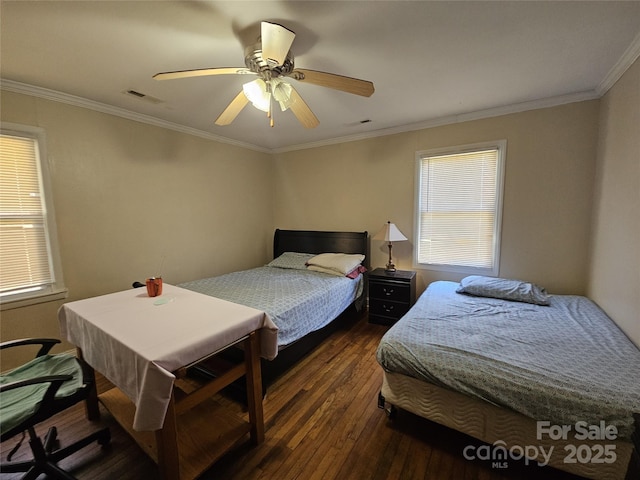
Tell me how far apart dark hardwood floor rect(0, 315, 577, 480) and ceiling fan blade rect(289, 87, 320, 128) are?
7.18 feet

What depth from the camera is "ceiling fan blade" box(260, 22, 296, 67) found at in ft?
4.21

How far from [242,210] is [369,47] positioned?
289cm

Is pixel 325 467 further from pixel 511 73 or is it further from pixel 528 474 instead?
pixel 511 73

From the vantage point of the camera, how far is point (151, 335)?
1263 millimetres

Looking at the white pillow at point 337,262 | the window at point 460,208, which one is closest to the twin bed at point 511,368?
the window at point 460,208

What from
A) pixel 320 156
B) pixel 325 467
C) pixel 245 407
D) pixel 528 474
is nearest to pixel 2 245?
pixel 245 407

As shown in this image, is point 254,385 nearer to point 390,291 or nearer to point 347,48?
point 390,291

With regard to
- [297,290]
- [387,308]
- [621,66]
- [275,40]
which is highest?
[621,66]

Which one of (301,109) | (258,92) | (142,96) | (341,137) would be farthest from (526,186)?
(142,96)

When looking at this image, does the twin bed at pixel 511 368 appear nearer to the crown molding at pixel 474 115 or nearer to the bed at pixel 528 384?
the bed at pixel 528 384

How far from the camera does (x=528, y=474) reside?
4.59 feet

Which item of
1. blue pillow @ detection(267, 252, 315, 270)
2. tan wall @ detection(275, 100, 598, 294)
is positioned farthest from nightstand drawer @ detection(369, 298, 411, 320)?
blue pillow @ detection(267, 252, 315, 270)

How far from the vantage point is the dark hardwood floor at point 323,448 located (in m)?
1.43

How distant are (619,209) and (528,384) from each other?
67.0 inches
